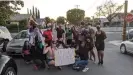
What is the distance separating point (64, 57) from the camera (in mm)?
9844

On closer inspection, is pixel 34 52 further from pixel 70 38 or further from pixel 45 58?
pixel 70 38

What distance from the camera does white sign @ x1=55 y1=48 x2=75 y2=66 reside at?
9656 millimetres

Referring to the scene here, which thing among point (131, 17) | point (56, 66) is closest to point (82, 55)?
point (56, 66)

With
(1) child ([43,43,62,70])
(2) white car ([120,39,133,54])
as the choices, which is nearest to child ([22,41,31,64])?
(1) child ([43,43,62,70])

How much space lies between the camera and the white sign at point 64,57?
966 centimetres

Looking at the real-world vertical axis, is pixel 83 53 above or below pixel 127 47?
above

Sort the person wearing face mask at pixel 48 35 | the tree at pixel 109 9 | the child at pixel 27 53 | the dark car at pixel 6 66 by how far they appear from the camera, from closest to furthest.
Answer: the dark car at pixel 6 66
the person wearing face mask at pixel 48 35
the child at pixel 27 53
the tree at pixel 109 9

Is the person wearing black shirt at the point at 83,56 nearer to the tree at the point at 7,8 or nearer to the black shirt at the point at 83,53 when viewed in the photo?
the black shirt at the point at 83,53

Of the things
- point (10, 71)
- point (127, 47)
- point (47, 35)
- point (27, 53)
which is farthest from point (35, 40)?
point (127, 47)

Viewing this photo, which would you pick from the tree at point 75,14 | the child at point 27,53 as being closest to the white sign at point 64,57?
the child at point 27,53

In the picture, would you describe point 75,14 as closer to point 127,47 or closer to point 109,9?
point 109,9

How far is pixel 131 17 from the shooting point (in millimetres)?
18891

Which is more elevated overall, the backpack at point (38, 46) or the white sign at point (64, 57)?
the backpack at point (38, 46)

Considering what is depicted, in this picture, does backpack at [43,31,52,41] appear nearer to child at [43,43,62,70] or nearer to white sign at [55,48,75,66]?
child at [43,43,62,70]
